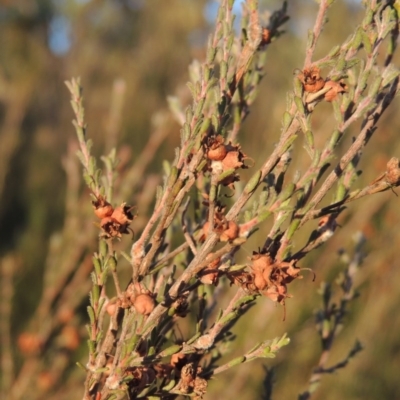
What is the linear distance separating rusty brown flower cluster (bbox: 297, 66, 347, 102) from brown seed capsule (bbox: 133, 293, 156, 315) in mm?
389

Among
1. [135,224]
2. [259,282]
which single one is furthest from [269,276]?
[135,224]

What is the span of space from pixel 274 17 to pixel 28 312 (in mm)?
3195

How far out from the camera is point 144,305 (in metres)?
0.70

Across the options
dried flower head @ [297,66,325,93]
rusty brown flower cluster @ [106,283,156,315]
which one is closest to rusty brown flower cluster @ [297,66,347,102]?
dried flower head @ [297,66,325,93]

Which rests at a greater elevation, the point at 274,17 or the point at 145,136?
the point at 145,136

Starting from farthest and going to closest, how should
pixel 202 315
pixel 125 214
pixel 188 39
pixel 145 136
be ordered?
pixel 188 39
pixel 145 136
pixel 202 315
pixel 125 214

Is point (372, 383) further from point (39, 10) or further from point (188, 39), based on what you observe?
point (188, 39)

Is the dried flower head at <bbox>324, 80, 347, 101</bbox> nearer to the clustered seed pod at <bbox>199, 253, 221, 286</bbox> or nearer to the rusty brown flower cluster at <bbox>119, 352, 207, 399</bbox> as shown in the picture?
the clustered seed pod at <bbox>199, 253, 221, 286</bbox>

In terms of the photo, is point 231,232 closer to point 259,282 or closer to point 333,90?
point 259,282

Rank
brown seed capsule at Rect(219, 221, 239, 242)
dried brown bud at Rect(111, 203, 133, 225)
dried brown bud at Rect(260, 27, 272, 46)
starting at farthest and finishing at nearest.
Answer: dried brown bud at Rect(260, 27, 272, 46)
dried brown bud at Rect(111, 203, 133, 225)
brown seed capsule at Rect(219, 221, 239, 242)

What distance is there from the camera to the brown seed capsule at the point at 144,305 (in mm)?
698

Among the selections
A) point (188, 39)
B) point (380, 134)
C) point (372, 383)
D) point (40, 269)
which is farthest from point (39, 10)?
point (372, 383)

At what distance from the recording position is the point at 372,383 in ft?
10.3

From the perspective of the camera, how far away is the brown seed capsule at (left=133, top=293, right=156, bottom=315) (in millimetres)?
698
